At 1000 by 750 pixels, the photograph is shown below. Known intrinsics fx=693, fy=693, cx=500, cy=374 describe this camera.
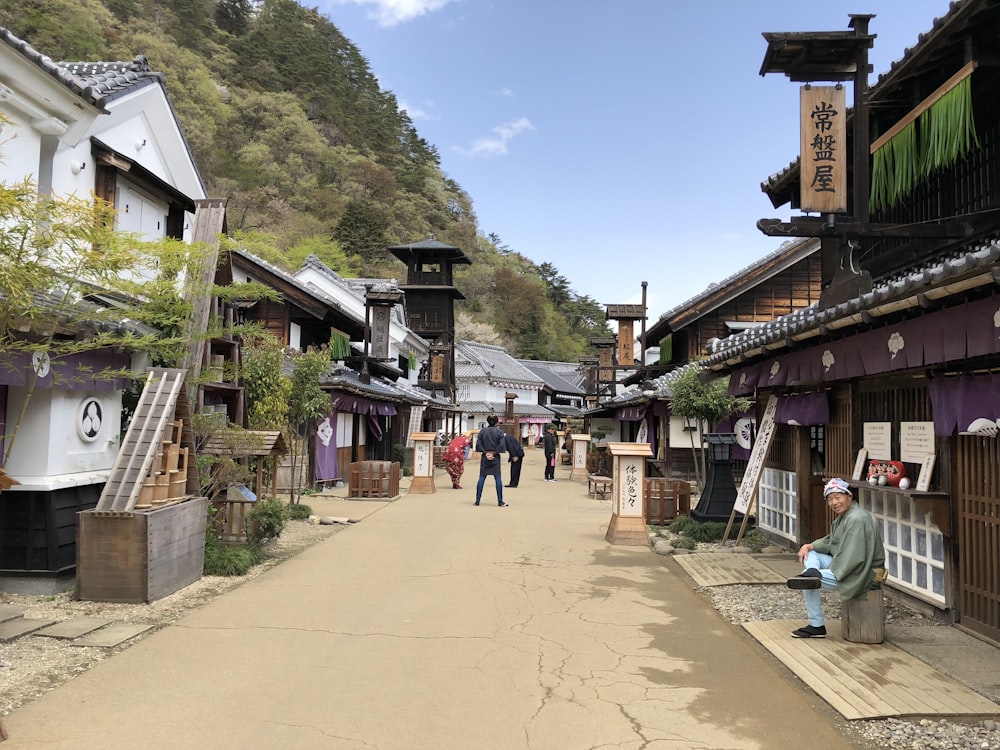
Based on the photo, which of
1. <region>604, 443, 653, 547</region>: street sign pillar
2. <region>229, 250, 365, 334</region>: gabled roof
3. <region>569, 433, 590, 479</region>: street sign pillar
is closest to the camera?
<region>604, 443, 653, 547</region>: street sign pillar

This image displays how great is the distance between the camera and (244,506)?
10594 millimetres

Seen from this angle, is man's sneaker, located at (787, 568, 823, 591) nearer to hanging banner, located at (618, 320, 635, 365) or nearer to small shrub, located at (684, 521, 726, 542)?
small shrub, located at (684, 521, 726, 542)

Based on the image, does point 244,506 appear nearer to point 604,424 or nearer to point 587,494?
point 587,494

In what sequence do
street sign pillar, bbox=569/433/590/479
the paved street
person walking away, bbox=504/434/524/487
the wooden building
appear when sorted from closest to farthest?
the paved street, the wooden building, person walking away, bbox=504/434/524/487, street sign pillar, bbox=569/433/590/479

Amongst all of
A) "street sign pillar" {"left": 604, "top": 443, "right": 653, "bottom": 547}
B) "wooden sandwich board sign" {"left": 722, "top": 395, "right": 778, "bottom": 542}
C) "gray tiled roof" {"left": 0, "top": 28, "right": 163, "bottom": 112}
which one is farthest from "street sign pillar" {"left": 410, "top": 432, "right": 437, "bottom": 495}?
"gray tiled roof" {"left": 0, "top": 28, "right": 163, "bottom": 112}

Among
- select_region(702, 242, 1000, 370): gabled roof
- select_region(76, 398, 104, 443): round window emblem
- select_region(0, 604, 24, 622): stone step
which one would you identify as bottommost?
select_region(0, 604, 24, 622): stone step

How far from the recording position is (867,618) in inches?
232

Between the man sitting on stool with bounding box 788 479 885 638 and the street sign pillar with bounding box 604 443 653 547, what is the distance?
5681 mm

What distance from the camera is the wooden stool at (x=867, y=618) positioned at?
5.88m

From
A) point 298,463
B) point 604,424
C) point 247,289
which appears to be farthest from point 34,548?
point 604,424

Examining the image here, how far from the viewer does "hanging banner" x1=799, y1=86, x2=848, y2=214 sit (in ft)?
26.8

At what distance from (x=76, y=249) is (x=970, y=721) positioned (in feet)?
23.6

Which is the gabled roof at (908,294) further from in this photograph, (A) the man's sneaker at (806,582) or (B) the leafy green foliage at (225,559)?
(B) the leafy green foliage at (225,559)

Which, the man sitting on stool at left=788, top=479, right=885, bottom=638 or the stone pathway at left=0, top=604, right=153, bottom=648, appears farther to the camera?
the stone pathway at left=0, top=604, right=153, bottom=648
